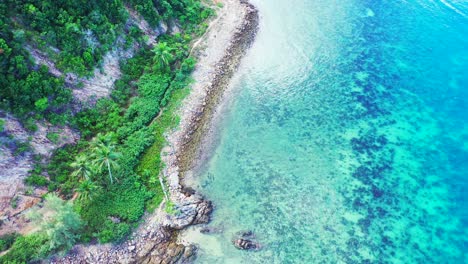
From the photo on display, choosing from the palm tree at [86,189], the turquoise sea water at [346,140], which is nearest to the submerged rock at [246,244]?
the turquoise sea water at [346,140]

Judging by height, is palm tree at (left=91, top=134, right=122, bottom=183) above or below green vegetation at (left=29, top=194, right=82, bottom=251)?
above

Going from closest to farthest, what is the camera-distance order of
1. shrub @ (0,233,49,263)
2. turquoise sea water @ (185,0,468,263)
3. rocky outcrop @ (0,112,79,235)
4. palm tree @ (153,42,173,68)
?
1. shrub @ (0,233,49,263)
2. rocky outcrop @ (0,112,79,235)
3. turquoise sea water @ (185,0,468,263)
4. palm tree @ (153,42,173,68)

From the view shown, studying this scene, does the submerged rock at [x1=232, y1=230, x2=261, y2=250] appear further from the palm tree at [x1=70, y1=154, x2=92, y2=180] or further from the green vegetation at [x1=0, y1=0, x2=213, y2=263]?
the palm tree at [x1=70, y1=154, x2=92, y2=180]

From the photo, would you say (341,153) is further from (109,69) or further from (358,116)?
(109,69)

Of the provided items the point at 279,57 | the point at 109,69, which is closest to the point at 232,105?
the point at 279,57

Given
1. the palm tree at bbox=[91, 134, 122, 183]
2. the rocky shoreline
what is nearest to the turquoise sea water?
the rocky shoreline

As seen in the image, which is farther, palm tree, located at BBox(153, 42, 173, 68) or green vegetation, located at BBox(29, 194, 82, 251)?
palm tree, located at BBox(153, 42, 173, 68)
